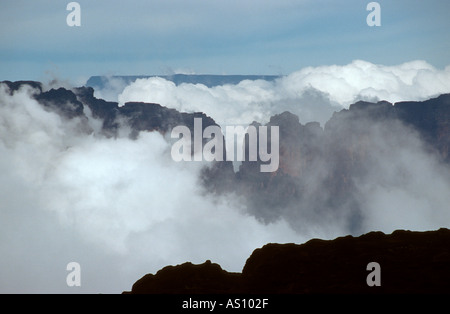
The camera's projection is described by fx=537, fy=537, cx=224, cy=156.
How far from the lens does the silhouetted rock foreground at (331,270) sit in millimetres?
40062

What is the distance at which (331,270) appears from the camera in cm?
4256

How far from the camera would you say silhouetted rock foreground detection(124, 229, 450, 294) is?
4006cm

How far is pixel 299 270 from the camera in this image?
43.2m

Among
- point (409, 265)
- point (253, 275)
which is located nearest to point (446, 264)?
point (409, 265)
